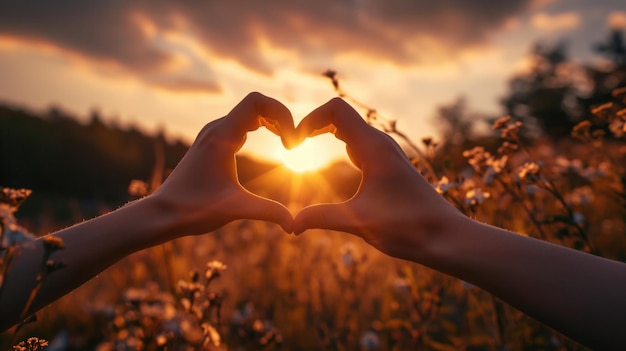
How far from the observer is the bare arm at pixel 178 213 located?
1.30m

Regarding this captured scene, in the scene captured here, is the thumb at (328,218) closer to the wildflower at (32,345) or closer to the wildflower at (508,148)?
Result: the wildflower at (32,345)

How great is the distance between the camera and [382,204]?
4.83ft

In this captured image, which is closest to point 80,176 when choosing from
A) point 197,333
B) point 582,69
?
point 197,333

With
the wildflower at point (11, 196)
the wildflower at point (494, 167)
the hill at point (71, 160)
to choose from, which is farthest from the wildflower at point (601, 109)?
the hill at point (71, 160)

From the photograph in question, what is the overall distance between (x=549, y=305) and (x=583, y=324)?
0.28ft

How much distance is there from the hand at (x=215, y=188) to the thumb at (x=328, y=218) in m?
0.05

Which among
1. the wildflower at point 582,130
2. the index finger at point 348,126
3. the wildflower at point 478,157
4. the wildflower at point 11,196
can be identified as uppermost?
the wildflower at point 582,130

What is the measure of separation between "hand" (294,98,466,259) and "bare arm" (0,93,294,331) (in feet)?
0.62

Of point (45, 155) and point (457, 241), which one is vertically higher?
point (45, 155)

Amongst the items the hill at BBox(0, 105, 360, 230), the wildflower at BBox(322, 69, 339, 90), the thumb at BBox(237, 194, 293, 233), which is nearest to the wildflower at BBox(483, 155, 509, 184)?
the wildflower at BBox(322, 69, 339, 90)

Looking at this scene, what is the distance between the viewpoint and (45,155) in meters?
19.2

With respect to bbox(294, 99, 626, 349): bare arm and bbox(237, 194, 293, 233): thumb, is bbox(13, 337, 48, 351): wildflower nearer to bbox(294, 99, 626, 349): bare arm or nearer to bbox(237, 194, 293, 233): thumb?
bbox(237, 194, 293, 233): thumb

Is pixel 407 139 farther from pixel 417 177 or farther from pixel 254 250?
pixel 254 250

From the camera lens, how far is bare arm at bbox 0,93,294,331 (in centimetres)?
130
